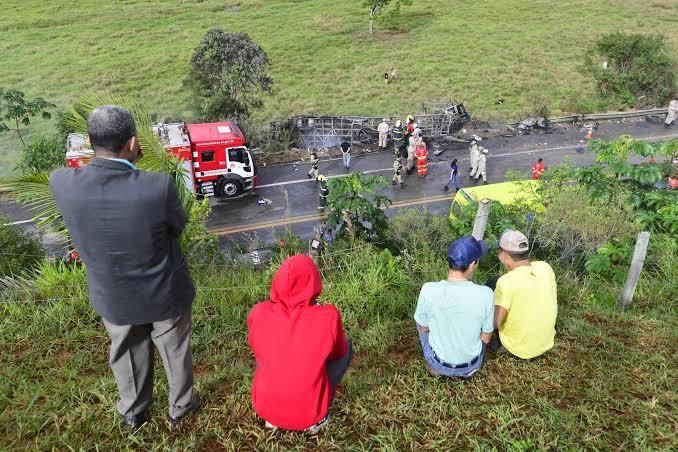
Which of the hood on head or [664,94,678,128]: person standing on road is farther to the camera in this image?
[664,94,678,128]: person standing on road

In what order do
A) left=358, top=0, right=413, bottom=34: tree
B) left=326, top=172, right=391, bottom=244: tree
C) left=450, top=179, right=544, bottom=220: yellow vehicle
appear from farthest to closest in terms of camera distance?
left=358, top=0, right=413, bottom=34: tree → left=450, top=179, right=544, bottom=220: yellow vehicle → left=326, top=172, right=391, bottom=244: tree

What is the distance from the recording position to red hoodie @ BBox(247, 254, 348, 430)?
291 cm

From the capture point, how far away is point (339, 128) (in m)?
18.5

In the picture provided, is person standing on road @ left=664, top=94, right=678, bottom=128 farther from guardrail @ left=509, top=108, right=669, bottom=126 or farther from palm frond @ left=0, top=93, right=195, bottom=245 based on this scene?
palm frond @ left=0, top=93, right=195, bottom=245

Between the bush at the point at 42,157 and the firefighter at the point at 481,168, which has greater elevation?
the bush at the point at 42,157

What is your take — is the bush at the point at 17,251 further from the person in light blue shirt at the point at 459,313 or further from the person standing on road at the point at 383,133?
the person standing on road at the point at 383,133

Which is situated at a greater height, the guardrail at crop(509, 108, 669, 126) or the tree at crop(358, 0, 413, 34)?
the tree at crop(358, 0, 413, 34)

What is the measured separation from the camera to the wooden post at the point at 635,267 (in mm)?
5254

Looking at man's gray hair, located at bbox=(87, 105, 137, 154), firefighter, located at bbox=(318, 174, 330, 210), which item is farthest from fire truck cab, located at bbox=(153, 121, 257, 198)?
man's gray hair, located at bbox=(87, 105, 137, 154)

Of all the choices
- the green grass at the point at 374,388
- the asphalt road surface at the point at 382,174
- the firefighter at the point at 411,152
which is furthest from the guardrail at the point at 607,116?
the green grass at the point at 374,388

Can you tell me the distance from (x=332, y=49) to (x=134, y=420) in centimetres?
2765

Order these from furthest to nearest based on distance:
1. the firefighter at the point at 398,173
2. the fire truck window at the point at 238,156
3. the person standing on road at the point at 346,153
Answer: the person standing on road at the point at 346,153
the firefighter at the point at 398,173
the fire truck window at the point at 238,156

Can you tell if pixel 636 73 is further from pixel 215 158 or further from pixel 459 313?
pixel 459 313

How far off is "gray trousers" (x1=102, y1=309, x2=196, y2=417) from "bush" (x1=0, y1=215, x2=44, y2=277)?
553 centimetres
